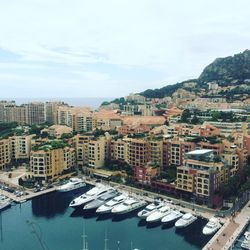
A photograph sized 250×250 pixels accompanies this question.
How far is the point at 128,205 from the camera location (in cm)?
3925

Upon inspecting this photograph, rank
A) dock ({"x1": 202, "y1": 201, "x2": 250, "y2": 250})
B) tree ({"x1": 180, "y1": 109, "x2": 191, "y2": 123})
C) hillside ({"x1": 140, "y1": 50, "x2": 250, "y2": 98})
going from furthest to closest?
1. hillside ({"x1": 140, "y1": 50, "x2": 250, "y2": 98})
2. tree ({"x1": 180, "y1": 109, "x2": 191, "y2": 123})
3. dock ({"x1": 202, "y1": 201, "x2": 250, "y2": 250})

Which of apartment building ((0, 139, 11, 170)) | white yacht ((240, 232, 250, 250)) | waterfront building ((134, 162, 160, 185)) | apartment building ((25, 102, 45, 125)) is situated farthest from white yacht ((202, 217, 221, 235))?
apartment building ((25, 102, 45, 125))

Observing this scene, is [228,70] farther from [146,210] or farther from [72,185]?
[146,210]

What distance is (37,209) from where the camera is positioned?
133 ft

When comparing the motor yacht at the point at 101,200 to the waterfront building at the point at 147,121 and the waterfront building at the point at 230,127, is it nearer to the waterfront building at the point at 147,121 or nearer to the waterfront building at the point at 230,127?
the waterfront building at the point at 230,127

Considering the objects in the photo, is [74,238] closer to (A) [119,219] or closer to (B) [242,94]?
(A) [119,219]

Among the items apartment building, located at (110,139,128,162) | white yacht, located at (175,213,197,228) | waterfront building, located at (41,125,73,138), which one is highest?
waterfront building, located at (41,125,73,138)

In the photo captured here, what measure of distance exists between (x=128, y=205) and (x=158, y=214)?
13.2 feet

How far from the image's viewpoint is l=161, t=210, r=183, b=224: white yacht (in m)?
35.7

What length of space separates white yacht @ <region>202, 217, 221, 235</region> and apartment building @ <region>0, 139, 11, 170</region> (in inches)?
1342

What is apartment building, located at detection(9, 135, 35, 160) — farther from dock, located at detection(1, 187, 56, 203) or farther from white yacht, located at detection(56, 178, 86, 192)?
dock, located at detection(1, 187, 56, 203)

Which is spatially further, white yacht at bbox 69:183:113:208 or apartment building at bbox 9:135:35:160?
apartment building at bbox 9:135:35:160

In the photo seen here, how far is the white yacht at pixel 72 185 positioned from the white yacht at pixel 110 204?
24.5ft

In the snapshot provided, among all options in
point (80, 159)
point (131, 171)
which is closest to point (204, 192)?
point (131, 171)
